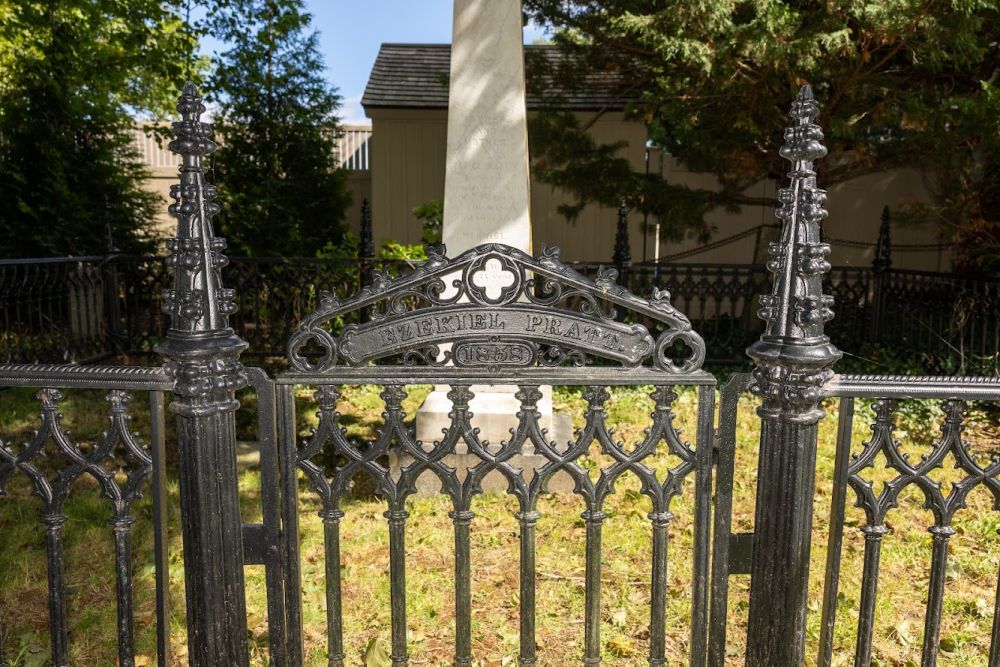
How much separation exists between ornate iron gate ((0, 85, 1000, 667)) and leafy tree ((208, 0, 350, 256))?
9.70m

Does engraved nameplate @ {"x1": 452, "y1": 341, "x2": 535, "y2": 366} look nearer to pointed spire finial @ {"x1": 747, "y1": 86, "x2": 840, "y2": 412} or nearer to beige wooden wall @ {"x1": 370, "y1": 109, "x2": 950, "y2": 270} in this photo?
pointed spire finial @ {"x1": 747, "y1": 86, "x2": 840, "y2": 412}

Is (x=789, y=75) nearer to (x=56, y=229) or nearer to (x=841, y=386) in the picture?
(x=841, y=386)

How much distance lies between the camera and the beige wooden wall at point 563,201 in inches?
536

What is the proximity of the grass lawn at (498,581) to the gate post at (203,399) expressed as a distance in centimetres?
69

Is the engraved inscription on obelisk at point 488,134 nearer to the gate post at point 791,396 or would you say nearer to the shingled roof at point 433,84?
the gate post at point 791,396

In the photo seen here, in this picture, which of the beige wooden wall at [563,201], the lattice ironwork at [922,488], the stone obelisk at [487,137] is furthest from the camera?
the beige wooden wall at [563,201]

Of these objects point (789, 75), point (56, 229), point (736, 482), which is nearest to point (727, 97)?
point (789, 75)

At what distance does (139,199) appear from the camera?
501 inches

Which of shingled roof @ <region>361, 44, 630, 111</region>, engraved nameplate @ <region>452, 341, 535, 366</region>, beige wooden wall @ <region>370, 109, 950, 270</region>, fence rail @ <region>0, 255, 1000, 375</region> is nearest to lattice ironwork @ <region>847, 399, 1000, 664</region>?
engraved nameplate @ <region>452, 341, 535, 366</region>

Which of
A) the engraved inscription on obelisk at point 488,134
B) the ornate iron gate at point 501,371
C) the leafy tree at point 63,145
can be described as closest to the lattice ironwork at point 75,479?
the ornate iron gate at point 501,371

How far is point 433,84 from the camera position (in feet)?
47.1

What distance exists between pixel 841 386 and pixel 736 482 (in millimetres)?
3461

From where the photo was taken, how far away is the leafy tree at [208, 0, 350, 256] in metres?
11.6

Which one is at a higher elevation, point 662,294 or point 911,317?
point 662,294
